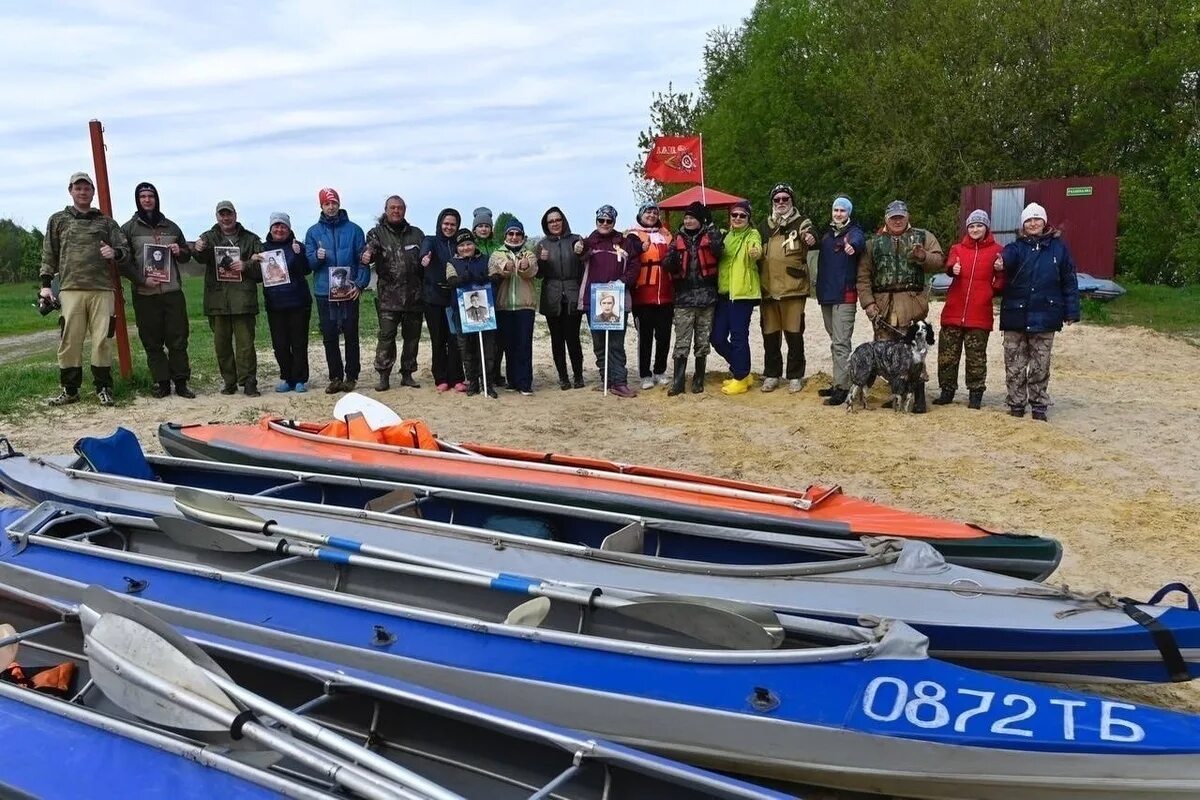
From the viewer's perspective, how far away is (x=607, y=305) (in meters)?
9.64

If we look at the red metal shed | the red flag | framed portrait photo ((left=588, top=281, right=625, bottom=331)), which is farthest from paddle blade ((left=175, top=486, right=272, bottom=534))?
the red metal shed

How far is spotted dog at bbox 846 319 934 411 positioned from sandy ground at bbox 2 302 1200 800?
0.27 meters

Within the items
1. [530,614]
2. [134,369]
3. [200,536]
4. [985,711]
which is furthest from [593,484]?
[134,369]

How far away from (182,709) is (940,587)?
9.49ft

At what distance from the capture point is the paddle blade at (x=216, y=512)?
14.6 ft

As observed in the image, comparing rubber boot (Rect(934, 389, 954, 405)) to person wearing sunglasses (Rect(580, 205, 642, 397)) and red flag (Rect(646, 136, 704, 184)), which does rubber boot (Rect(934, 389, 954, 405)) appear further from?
red flag (Rect(646, 136, 704, 184))

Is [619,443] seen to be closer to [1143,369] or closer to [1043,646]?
[1043,646]

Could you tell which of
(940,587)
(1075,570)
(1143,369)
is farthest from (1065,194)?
(940,587)

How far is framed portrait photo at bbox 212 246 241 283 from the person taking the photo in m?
9.59

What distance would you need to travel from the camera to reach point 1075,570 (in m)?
5.16

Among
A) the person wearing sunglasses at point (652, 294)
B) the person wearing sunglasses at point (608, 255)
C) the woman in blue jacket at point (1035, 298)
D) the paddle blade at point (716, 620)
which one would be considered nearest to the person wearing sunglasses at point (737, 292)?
the person wearing sunglasses at point (652, 294)

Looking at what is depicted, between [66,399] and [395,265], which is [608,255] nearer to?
[395,265]

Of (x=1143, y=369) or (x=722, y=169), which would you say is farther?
(x=722, y=169)

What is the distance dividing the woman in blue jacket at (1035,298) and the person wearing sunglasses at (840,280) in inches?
51.1
